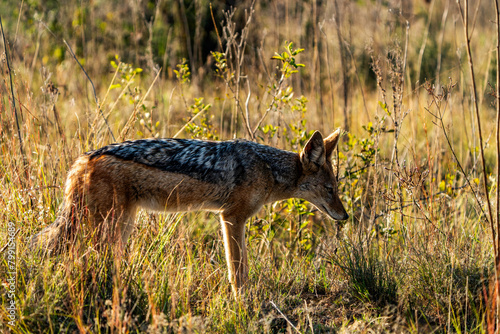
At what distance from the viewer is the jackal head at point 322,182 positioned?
4434 millimetres

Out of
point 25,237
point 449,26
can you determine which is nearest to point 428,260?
point 25,237

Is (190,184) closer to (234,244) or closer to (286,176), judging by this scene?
(234,244)

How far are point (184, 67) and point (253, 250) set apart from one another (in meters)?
1.84

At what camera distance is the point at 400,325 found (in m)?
3.40

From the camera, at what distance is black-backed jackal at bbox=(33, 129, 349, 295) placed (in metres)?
3.55

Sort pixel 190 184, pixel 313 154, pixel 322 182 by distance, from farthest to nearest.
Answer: pixel 322 182 < pixel 313 154 < pixel 190 184

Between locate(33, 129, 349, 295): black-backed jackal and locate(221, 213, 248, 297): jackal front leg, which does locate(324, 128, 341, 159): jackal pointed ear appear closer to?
locate(33, 129, 349, 295): black-backed jackal

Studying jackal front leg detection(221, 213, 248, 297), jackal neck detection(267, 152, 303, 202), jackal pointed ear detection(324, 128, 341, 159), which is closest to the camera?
jackal front leg detection(221, 213, 248, 297)

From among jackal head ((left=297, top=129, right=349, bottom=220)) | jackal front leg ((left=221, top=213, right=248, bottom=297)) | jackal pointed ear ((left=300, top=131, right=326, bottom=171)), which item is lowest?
jackal front leg ((left=221, top=213, right=248, bottom=297))

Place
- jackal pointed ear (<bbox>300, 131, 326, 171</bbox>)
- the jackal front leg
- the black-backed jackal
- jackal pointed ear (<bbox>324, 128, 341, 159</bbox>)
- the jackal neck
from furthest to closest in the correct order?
jackal pointed ear (<bbox>324, 128, 341, 159</bbox>) < the jackal neck < jackal pointed ear (<bbox>300, 131, 326, 171</bbox>) < the jackal front leg < the black-backed jackal

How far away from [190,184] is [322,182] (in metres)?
1.24

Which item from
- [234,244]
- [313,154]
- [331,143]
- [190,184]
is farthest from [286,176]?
[190,184]

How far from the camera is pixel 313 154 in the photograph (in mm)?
4363

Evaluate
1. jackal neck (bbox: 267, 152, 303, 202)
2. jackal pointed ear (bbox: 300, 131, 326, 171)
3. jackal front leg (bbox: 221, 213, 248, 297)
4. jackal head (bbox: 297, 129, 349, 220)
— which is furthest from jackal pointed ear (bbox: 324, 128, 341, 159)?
jackal front leg (bbox: 221, 213, 248, 297)
